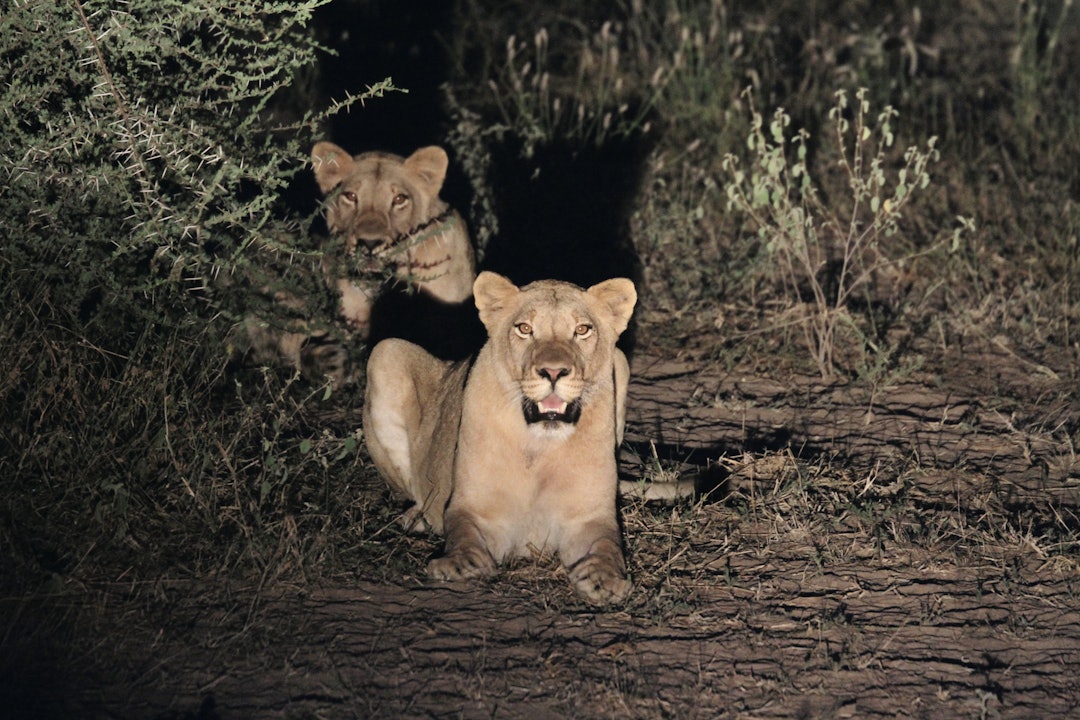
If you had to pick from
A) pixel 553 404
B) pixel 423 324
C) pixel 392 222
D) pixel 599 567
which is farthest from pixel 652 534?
pixel 392 222

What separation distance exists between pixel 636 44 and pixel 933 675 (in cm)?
716

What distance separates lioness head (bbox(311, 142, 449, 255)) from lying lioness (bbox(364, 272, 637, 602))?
170cm

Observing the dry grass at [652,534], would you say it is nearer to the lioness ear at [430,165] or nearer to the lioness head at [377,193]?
the lioness head at [377,193]

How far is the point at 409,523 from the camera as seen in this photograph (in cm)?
543

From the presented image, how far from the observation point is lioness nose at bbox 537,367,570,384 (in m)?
4.82

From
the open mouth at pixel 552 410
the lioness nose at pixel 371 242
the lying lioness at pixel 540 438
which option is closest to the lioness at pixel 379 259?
the lioness nose at pixel 371 242

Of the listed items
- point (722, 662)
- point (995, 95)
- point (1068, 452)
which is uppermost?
point (722, 662)

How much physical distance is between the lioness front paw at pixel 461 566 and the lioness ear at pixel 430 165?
8.58ft

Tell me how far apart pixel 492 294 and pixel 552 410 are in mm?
511

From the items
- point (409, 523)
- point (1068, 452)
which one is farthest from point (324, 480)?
point (1068, 452)

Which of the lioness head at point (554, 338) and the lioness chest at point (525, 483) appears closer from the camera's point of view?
the lioness head at point (554, 338)

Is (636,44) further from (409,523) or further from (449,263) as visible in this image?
(409,523)

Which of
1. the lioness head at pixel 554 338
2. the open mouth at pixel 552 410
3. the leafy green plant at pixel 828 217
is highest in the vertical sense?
the lioness head at pixel 554 338

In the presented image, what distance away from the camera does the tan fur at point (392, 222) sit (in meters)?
6.71
